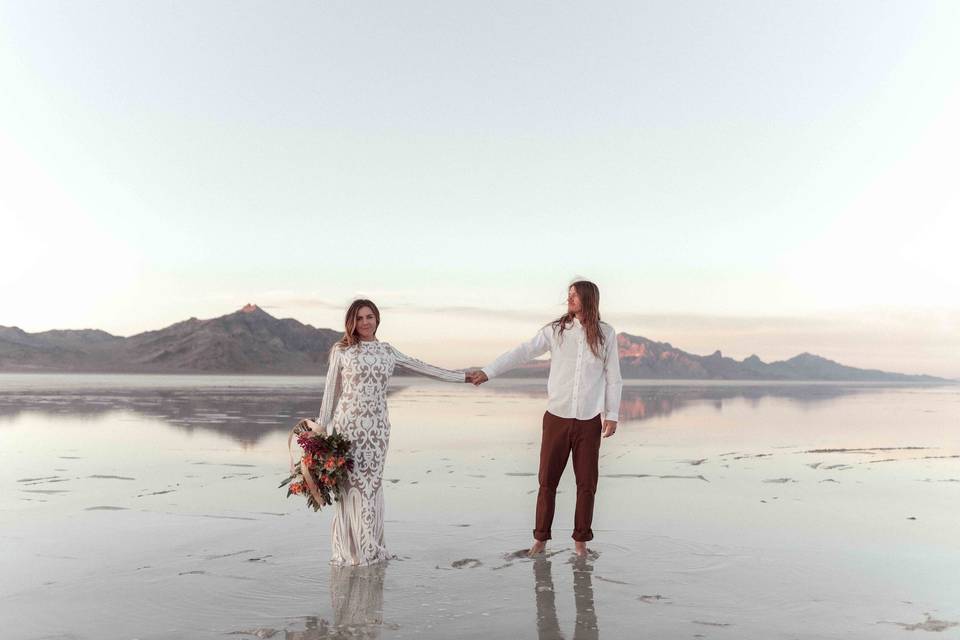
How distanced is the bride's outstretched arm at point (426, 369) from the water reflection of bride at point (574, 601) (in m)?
1.59

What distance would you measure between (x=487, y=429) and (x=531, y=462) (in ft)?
16.7

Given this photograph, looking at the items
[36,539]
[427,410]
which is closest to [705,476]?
[36,539]

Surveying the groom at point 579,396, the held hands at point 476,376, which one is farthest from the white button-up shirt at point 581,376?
the held hands at point 476,376

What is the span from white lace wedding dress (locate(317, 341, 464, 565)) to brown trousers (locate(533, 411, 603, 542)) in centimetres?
123

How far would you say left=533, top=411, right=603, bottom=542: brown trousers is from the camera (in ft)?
20.0

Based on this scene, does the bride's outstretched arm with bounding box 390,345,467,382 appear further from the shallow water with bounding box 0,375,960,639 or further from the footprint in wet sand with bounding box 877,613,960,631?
the footprint in wet sand with bounding box 877,613,960,631

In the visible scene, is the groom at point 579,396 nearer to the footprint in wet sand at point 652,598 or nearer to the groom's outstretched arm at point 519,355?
the groom's outstretched arm at point 519,355

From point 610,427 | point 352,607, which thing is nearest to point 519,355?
point 610,427

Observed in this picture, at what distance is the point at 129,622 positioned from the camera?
4.35 meters

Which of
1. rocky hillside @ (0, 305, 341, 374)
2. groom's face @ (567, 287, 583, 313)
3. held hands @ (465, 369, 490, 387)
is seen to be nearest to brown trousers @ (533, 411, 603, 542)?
held hands @ (465, 369, 490, 387)

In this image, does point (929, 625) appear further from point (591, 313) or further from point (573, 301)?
point (573, 301)

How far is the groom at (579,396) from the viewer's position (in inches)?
243

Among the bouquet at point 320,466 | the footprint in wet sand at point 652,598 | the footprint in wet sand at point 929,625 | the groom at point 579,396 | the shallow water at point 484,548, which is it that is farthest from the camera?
the groom at point 579,396

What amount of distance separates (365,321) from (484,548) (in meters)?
1.97
